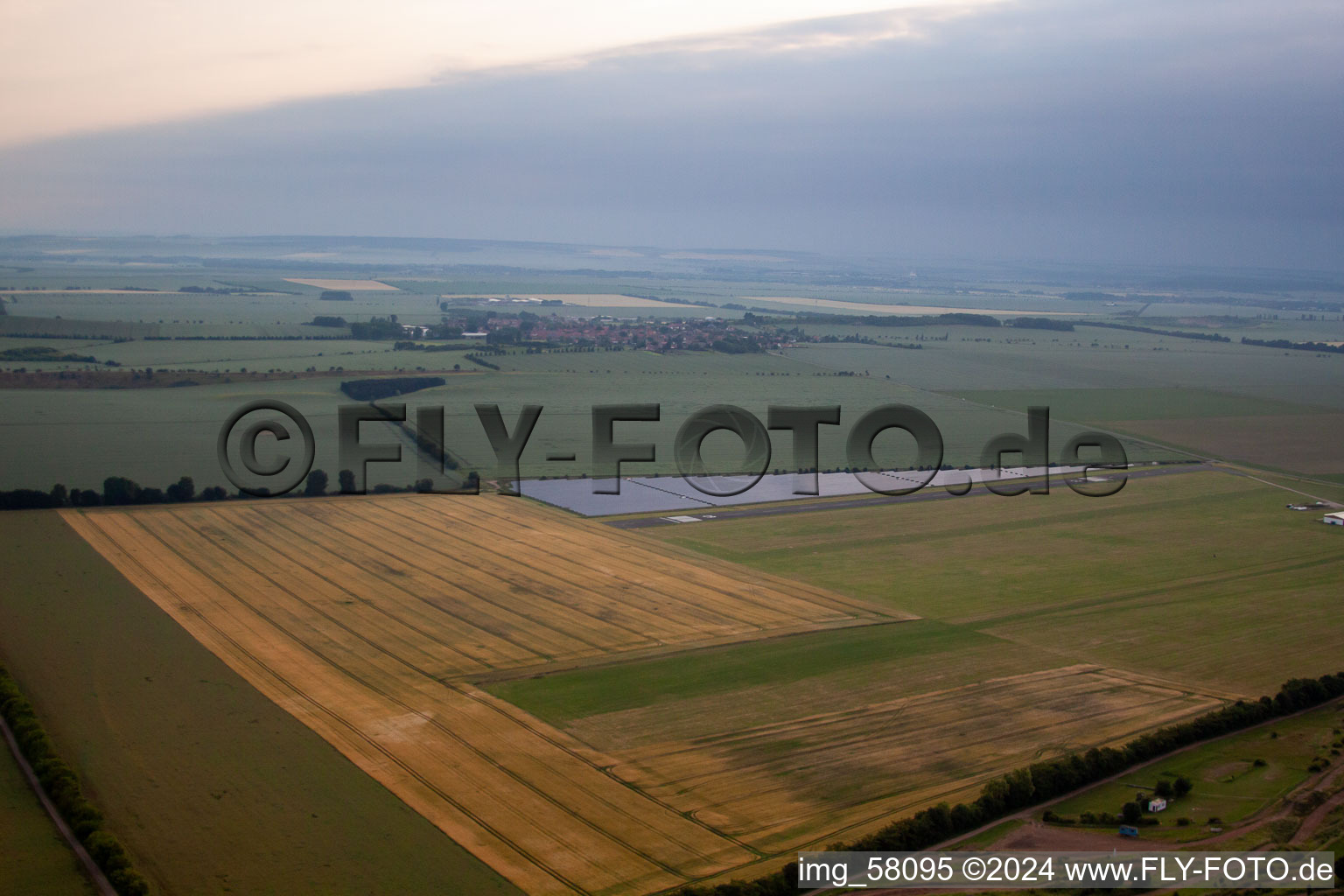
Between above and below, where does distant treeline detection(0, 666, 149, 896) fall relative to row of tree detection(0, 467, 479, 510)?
below

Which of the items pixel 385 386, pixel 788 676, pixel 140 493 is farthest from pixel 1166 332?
pixel 788 676

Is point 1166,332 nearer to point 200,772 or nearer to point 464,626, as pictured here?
point 464,626

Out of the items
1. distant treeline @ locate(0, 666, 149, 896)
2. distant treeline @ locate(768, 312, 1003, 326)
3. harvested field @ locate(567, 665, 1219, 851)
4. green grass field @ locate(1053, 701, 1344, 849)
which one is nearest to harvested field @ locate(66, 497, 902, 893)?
harvested field @ locate(567, 665, 1219, 851)

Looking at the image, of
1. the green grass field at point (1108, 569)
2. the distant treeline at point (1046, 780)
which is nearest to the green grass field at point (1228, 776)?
the distant treeline at point (1046, 780)

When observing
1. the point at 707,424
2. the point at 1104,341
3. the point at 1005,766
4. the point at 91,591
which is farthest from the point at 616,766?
the point at 1104,341

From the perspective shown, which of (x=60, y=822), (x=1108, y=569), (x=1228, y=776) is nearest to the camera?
(x=60, y=822)

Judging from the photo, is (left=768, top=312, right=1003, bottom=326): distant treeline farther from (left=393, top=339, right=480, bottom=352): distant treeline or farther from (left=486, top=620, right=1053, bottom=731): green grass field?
(left=486, top=620, right=1053, bottom=731): green grass field

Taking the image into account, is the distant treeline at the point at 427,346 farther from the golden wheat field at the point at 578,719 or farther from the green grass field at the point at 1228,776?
the green grass field at the point at 1228,776
